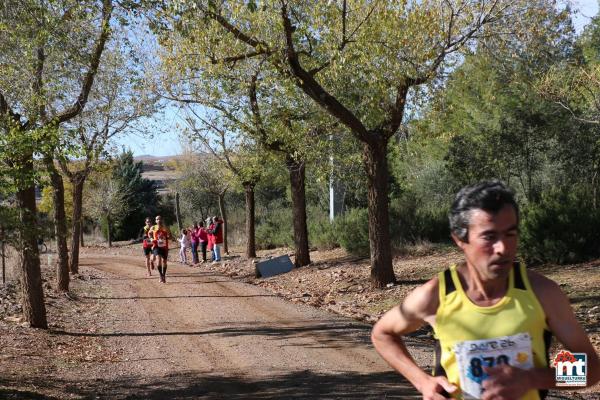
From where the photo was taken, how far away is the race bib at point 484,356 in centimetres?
271

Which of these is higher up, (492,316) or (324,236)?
(492,316)

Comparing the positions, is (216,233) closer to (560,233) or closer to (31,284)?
(560,233)

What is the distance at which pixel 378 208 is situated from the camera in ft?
53.3

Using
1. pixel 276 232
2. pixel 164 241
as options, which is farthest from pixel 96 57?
pixel 276 232

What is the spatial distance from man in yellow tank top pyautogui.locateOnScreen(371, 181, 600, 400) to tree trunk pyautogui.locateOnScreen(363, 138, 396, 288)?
1302cm

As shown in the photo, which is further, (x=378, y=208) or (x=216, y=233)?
(x=216, y=233)

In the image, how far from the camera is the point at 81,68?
490 inches

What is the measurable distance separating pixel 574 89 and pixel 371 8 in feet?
16.2

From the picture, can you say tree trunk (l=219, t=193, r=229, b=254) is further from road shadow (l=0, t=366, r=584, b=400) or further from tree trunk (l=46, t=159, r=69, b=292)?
road shadow (l=0, t=366, r=584, b=400)

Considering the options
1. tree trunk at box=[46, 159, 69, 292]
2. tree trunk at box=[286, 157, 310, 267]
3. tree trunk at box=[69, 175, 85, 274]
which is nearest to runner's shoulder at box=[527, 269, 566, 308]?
tree trunk at box=[46, 159, 69, 292]

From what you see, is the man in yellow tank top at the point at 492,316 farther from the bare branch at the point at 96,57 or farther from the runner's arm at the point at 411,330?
Answer: the bare branch at the point at 96,57

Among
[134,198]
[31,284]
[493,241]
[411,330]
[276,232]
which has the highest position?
[134,198]

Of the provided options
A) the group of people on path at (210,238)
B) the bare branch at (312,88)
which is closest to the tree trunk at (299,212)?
the group of people on path at (210,238)

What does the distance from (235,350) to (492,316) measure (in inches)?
324
